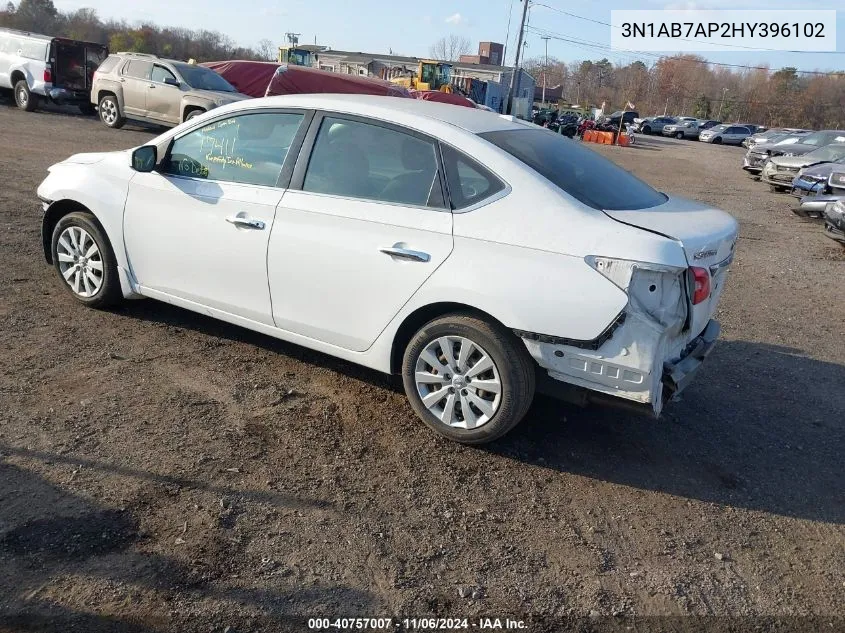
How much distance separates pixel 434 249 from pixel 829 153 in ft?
59.7

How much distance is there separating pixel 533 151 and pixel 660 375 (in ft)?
4.74

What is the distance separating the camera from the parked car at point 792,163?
60.3ft

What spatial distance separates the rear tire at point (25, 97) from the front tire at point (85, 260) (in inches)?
731

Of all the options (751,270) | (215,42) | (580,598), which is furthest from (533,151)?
(215,42)

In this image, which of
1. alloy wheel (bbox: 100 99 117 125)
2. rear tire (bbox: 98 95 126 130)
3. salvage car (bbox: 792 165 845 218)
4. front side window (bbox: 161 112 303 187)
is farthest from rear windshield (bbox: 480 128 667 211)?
alloy wheel (bbox: 100 99 117 125)

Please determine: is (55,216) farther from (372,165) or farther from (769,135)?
(769,135)

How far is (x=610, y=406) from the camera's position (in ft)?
12.4

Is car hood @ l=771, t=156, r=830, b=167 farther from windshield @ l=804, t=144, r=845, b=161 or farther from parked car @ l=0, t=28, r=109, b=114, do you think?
parked car @ l=0, t=28, r=109, b=114

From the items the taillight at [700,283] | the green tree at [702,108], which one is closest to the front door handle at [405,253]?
the taillight at [700,283]

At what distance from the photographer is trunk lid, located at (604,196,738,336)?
3674 mm

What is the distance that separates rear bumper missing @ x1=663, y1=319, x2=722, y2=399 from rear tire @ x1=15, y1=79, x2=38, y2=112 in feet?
72.0

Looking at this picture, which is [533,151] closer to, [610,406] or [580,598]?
[610,406]

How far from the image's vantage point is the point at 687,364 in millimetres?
3961

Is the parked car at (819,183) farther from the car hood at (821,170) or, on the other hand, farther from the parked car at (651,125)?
the parked car at (651,125)
